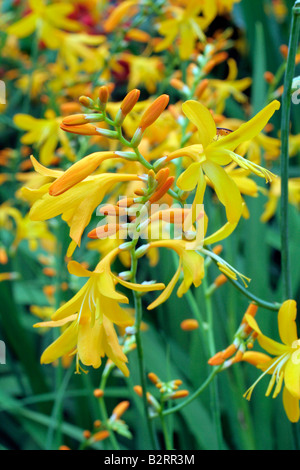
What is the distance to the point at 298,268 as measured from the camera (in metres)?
1.15

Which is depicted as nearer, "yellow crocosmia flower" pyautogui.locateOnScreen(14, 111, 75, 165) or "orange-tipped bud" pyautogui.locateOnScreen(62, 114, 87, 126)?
"orange-tipped bud" pyautogui.locateOnScreen(62, 114, 87, 126)

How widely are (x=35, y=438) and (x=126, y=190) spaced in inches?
24.0

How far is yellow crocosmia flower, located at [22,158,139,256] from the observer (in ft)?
1.79

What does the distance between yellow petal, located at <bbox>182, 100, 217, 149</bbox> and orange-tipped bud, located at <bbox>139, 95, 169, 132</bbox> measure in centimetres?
4

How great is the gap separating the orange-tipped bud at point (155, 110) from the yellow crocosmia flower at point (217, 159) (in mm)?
39

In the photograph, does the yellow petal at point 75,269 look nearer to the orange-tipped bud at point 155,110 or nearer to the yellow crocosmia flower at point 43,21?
the orange-tipped bud at point 155,110

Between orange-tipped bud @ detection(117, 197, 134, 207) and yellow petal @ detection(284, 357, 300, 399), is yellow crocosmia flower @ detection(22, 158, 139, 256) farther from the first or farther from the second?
yellow petal @ detection(284, 357, 300, 399)

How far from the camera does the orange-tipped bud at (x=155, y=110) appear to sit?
54 cm

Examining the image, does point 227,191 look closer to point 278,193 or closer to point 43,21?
point 278,193

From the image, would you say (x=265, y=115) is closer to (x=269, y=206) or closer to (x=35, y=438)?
(x=269, y=206)

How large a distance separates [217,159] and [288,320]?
21 centimetres

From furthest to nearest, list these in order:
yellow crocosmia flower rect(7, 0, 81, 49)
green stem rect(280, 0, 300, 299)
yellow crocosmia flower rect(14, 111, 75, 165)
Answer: yellow crocosmia flower rect(7, 0, 81, 49)
yellow crocosmia flower rect(14, 111, 75, 165)
green stem rect(280, 0, 300, 299)

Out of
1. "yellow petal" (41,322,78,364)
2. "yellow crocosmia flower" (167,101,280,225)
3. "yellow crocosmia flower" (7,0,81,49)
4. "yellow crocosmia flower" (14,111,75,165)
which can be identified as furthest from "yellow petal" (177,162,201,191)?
"yellow crocosmia flower" (7,0,81,49)
